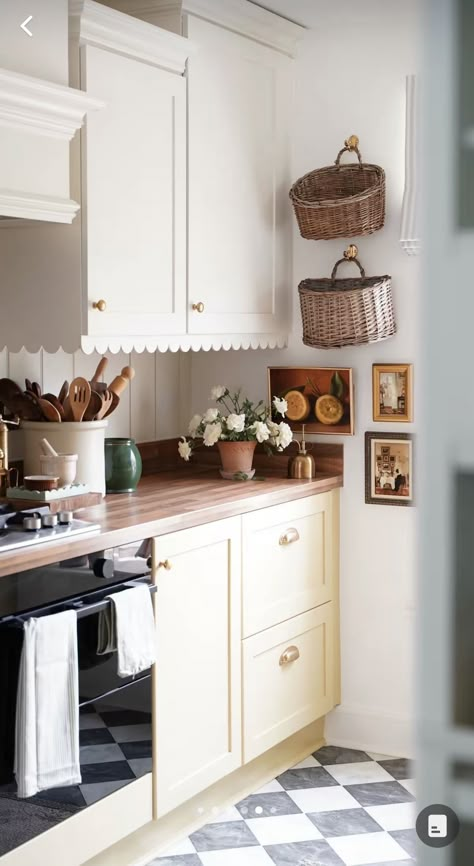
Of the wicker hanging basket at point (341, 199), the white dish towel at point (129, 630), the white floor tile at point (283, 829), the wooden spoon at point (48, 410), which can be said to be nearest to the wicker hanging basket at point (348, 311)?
the wicker hanging basket at point (341, 199)

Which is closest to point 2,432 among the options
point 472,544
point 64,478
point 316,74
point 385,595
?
point 64,478

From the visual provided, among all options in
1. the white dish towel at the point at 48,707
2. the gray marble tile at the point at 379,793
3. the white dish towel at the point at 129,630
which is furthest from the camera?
the gray marble tile at the point at 379,793

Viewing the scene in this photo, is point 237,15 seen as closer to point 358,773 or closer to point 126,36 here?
point 126,36

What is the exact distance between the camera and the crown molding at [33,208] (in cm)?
229

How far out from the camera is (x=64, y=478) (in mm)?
2711

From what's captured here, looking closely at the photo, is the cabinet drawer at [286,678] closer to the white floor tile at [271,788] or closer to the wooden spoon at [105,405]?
the white floor tile at [271,788]

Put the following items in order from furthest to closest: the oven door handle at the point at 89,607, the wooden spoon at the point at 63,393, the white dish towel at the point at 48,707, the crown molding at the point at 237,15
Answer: the crown molding at the point at 237,15
the wooden spoon at the point at 63,393
the oven door handle at the point at 89,607
the white dish towel at the point at 48,707

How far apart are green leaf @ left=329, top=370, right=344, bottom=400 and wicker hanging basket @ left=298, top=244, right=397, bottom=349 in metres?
0.13

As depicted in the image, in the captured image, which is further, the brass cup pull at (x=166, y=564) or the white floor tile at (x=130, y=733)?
the brass cup pull at (x=166, y=564)

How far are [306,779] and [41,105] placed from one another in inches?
85.2

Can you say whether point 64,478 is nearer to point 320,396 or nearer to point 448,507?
point 320,396

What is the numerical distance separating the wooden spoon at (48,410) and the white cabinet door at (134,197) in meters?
0.27

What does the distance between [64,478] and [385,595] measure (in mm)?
1303

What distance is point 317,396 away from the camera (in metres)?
3.56
